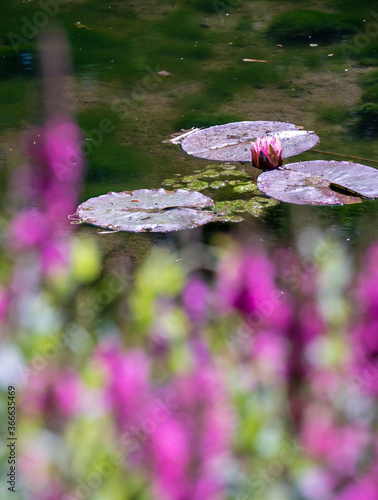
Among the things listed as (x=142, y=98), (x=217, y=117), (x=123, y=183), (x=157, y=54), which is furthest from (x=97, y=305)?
(x=157, y=54)

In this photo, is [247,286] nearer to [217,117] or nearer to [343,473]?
[343,473]

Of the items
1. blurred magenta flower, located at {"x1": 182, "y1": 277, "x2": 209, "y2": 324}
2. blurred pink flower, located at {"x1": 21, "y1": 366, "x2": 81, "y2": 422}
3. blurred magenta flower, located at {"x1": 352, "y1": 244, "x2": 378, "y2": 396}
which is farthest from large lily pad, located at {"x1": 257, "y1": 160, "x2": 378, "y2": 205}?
blurred pink flower, located at {"x1": 21, "y1": 366, "x2": 81, "y2": 422}

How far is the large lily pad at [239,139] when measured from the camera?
321cm

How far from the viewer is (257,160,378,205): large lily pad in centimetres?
277

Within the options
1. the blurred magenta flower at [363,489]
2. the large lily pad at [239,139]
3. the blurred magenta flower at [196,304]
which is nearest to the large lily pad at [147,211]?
the large lily pad at [239,139]

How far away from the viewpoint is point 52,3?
6.08 m

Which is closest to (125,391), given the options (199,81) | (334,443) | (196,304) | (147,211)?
(334,443)

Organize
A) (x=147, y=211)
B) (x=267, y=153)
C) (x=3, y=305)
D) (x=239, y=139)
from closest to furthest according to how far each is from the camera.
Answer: (x=3, y=305)
(x=147, y=211)
(x=267, y=153)
(x=239, y=139)

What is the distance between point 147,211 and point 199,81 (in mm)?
1758

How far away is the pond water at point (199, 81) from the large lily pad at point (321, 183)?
0.06 m

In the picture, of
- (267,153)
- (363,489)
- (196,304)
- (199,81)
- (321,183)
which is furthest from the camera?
(199,81)

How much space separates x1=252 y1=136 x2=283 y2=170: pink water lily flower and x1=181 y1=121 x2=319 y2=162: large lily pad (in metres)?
0.14

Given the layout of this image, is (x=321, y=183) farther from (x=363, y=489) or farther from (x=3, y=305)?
(x=363, y=489)

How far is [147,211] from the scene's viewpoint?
2691 millimetres
